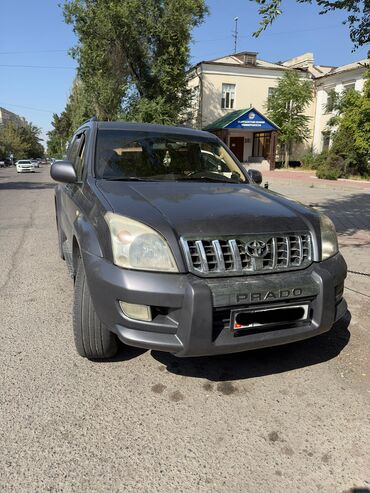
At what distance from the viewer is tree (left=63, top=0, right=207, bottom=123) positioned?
26094 millimetres

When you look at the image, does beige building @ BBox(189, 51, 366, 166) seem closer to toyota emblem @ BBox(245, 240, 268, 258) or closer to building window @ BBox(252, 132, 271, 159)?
building window @ BBox(252, 132, 271, 159)

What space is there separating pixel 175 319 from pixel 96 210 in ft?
3.12

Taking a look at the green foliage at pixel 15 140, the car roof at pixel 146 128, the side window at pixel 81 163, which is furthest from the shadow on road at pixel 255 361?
the green foliage at pixel 15 140

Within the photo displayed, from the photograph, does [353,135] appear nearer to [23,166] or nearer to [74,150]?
[74,150]

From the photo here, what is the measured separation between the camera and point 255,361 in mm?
3059

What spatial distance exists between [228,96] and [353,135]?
53.2 ft

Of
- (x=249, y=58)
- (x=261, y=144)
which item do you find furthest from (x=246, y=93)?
(x=261, y=144)

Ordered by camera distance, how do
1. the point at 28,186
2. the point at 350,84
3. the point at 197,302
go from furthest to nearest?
the point at 350,84
the point at 28,186
the point at 197,302

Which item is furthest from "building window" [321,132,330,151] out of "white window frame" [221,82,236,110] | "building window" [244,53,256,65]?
"building window" [244,53,256,65]

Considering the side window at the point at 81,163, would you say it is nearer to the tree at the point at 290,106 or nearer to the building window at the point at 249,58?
the tree at the point at 290,106

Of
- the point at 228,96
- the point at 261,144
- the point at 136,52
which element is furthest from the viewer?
the point at 228,96

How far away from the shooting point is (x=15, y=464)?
6.68 ft

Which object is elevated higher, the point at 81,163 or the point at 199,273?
the point at 81,163

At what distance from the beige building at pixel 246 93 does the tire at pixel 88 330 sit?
32164mm
